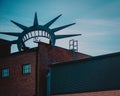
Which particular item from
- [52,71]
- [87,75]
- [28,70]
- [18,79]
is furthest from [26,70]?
[87,75]

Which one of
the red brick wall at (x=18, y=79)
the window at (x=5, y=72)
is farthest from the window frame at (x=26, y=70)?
the window at (x=5, y=72)

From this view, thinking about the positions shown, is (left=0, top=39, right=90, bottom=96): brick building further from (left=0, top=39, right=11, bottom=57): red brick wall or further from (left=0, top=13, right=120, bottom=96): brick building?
(left=0, top=39, right=11, bottom=57): red brick wall

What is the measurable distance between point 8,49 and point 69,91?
16.3 m

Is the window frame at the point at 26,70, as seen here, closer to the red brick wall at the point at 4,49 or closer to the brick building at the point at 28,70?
the brick building at the point at 28,70

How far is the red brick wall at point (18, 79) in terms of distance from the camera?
96.4 ft

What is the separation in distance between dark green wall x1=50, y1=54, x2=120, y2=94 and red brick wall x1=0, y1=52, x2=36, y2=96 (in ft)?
9.51

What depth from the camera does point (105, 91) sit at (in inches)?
895

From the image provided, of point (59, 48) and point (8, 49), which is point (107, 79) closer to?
point (59, 48)

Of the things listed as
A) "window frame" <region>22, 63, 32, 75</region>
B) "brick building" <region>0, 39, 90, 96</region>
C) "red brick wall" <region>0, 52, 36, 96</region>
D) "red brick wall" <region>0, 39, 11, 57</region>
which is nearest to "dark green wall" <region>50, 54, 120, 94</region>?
"brick building" <region>0, 39, 90, 96</region>

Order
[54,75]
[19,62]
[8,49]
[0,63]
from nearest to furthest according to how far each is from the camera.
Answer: [54,75]
[19,62]
[0,63]
[8,49]

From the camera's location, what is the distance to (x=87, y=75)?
2456 centimetres

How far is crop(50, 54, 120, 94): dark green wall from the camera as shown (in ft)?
74.5

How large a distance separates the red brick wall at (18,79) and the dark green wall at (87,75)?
290cm

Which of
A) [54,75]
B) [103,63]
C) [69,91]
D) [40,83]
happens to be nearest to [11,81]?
[40,83]
